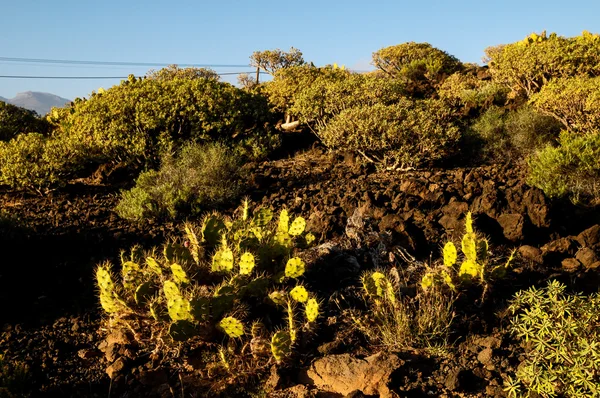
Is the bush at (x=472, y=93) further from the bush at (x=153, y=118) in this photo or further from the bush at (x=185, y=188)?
the bush at (x=185, y=188)

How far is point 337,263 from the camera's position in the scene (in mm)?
5566

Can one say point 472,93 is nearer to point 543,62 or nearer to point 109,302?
point 543,62

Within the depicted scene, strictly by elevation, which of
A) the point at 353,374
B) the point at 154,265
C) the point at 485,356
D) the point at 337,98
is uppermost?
the point at 337,98

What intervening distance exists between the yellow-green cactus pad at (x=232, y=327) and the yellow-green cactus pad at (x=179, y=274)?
0.60 metres

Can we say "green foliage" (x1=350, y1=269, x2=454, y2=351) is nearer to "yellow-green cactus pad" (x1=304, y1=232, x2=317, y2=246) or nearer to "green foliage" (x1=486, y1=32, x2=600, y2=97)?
"yellow-green cactus pad" (x1=304, y1=232, x2=317, y2=246)

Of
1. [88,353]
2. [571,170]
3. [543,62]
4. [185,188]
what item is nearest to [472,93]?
[543,62]

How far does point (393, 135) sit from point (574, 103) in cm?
349

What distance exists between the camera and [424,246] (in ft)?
19.5

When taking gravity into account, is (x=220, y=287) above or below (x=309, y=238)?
below

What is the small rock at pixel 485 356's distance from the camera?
13.6 ft

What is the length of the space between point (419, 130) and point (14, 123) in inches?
369

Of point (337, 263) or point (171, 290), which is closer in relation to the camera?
point (171, 290)

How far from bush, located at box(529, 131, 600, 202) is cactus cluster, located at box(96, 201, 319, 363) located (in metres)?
3.98

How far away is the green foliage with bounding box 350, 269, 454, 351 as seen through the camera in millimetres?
4387
